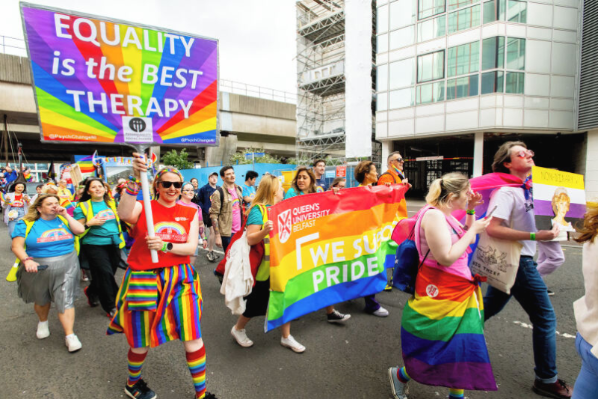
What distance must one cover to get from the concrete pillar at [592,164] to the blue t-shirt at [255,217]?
22422 millimetres

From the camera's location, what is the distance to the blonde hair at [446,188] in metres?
2.16

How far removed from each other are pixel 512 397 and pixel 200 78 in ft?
11.7

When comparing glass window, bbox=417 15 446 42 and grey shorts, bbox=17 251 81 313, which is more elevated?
glass window, bbox=417 15 446 42

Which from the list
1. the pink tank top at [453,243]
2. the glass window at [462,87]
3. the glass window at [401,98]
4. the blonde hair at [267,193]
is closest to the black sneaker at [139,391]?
the blonde hair at [267,193]

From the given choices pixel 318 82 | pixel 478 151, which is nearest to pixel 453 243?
pixel 478 151

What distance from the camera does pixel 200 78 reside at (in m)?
2.61

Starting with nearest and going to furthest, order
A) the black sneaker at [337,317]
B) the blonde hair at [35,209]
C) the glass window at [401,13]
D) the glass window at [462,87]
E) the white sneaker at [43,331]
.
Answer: the blonde hair at [35,209] → the white sneaker at [43,331] → the black sneaker at [337,317] → the glass window at [462,87] → the glass window at [401,13]

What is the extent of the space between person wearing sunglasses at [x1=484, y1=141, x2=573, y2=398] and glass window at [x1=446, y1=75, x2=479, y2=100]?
67.1ft

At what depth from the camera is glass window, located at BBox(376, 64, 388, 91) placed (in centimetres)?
2352

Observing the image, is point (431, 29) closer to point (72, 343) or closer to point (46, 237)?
point (46, 237)

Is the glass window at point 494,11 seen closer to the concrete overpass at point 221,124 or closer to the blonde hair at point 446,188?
the concrete overpass at point 221,124

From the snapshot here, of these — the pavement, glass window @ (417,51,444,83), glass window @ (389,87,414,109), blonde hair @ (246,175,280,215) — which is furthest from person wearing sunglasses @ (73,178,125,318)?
glass window @ (417,51,444,83)

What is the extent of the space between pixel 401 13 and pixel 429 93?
248 inches

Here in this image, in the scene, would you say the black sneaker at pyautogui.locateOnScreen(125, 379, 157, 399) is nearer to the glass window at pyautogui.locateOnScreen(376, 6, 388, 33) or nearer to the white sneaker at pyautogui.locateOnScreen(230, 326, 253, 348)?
the white sneaker at pyautogui.locateOnScreen(230, 326, 253, 348)
